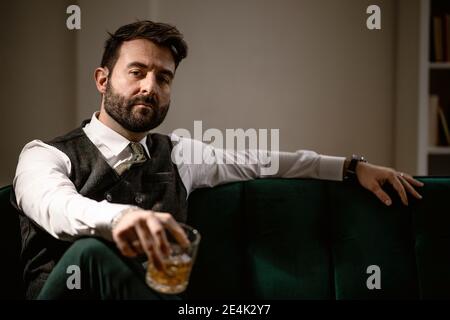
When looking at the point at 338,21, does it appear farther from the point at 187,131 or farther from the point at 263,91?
the point at 187,131

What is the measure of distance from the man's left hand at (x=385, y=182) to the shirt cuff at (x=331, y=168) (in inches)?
2.6

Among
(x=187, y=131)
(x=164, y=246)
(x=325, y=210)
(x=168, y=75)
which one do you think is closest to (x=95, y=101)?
(x=187, y=131)

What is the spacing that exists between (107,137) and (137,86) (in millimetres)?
185

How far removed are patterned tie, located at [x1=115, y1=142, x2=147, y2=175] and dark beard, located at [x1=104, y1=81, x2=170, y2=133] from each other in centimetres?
5

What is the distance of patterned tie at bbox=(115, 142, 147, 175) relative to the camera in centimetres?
131

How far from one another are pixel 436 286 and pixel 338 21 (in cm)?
128

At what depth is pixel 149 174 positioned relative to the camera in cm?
134

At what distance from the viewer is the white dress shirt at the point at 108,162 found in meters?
0.96

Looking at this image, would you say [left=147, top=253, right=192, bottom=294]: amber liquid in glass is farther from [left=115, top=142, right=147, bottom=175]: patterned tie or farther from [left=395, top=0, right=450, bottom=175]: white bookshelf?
[left=395, top=0, right=450, bottom=175]: white bookshelf

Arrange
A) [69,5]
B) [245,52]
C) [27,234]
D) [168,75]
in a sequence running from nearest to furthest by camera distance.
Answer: [27,234]
[168,75]
[69,5]
[245,52]

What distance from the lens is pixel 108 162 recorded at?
1.33 metres

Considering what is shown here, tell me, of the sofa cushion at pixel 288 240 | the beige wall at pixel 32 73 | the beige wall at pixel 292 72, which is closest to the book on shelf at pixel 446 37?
the beige wall at pixel 292 72

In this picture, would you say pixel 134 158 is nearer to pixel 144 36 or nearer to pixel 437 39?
pixel 144 36

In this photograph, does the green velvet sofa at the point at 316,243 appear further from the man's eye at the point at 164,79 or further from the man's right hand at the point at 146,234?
the man's right hand at the point at 146,234
